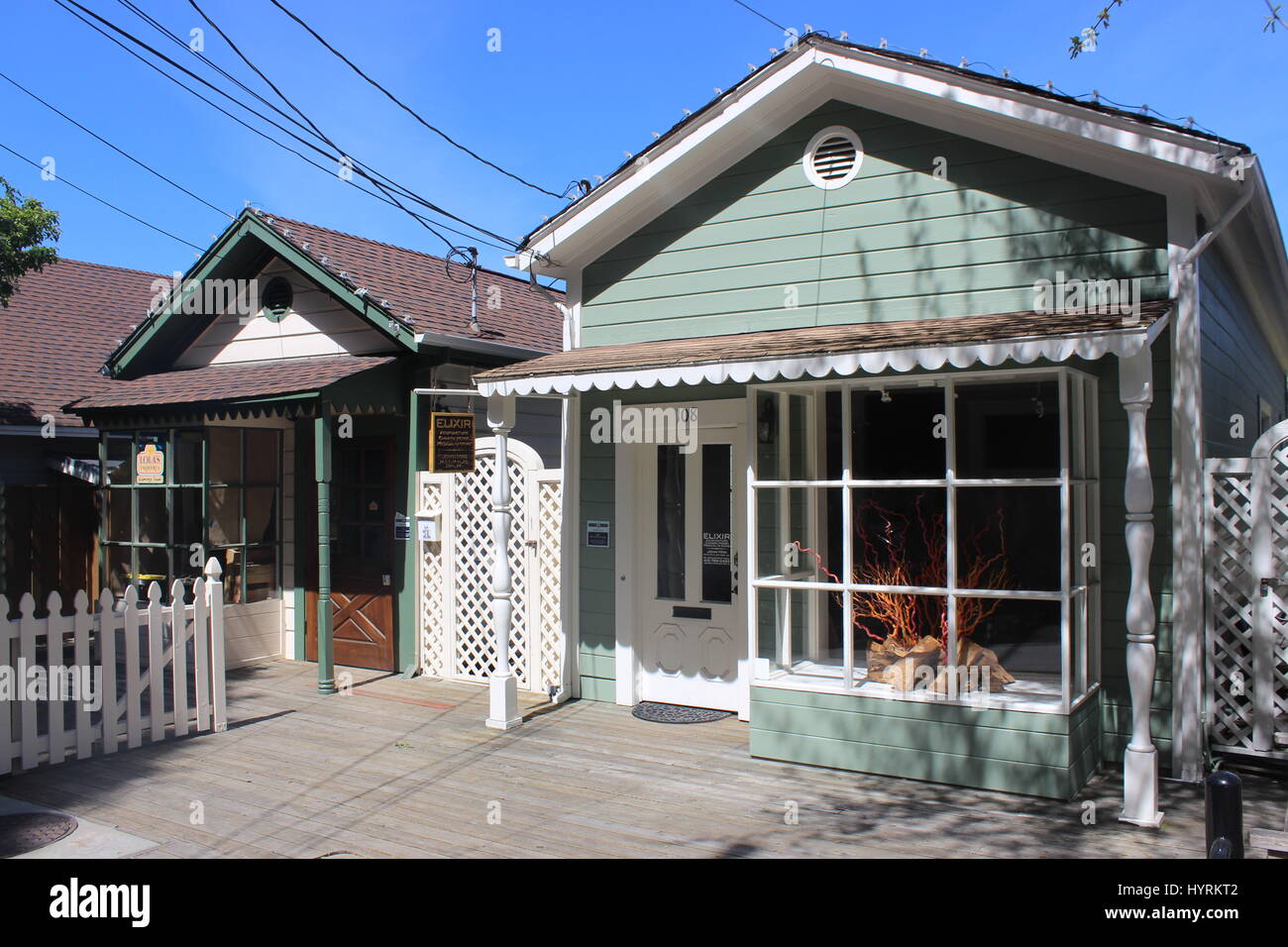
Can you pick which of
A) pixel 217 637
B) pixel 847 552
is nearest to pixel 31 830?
pixel 217 637

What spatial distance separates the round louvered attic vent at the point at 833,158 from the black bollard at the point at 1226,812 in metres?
5.25

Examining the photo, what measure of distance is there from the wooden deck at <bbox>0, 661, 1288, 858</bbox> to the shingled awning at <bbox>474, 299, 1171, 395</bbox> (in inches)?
108

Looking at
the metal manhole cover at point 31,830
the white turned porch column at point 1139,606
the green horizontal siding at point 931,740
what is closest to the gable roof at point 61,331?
the metal manhole cover at point 31,830

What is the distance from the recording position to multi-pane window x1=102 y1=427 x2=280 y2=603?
1070 centimetres

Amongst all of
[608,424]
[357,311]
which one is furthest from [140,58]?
[608,424]

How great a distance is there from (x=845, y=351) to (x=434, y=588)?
17.7 ft

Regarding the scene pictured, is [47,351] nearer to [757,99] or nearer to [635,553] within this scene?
[635,553]

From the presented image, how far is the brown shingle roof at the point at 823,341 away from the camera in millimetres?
5801

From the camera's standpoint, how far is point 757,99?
746 cm

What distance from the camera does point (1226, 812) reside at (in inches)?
141

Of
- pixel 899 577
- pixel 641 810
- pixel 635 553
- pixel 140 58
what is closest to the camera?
pixel 641 810

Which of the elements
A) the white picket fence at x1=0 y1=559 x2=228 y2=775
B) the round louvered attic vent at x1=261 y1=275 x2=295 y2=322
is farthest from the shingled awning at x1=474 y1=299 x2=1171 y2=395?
the round louvered attic vent at x1=261 y1=275 x2=295 y2=322
